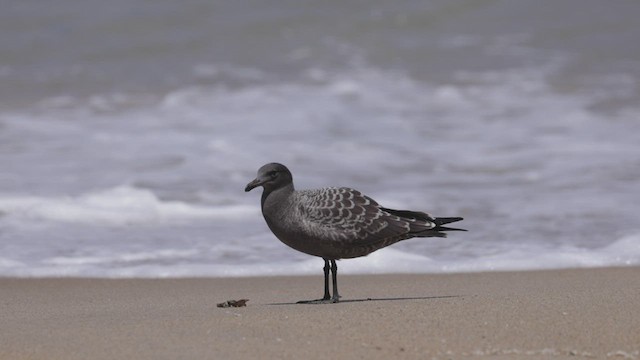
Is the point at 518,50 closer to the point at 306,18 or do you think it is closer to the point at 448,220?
the point at 306,18

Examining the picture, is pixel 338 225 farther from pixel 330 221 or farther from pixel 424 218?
pixel 424 218

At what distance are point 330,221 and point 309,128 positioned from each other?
6627 mm

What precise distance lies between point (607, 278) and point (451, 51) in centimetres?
926

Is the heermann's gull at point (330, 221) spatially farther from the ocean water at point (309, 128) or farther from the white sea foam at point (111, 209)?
the white sea foam at point (111, 209)

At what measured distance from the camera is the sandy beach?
4832 mm

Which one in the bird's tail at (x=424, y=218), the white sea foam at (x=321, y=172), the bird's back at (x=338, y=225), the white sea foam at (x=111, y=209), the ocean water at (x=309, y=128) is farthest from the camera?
the white sea foam at (x=111, y=209)

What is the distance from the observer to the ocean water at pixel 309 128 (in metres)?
8.16

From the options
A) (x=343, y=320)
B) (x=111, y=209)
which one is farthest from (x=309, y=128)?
(x=343, y=320)

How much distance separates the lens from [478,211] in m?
9.06

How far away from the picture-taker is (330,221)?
6059 mm

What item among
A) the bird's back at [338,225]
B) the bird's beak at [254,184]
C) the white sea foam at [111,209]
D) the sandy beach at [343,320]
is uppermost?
the white sea foam at [111,209]

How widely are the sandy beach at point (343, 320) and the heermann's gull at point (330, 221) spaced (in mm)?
301

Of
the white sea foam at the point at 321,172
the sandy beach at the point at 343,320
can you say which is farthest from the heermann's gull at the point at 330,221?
the white sea foam at the point at 321,172

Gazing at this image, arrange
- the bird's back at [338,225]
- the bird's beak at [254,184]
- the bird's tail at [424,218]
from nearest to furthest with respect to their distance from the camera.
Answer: the bird's back at [338,225] < the bird's beak at [254,184] < the bird's tail at [424,218]
